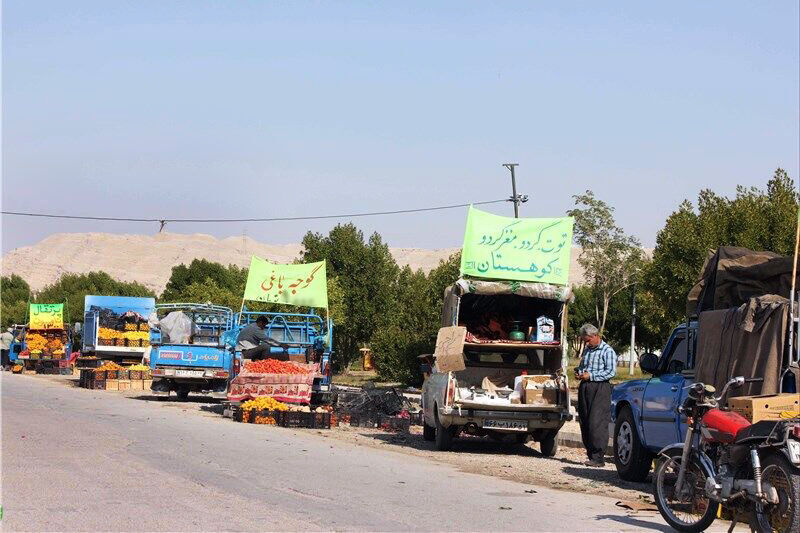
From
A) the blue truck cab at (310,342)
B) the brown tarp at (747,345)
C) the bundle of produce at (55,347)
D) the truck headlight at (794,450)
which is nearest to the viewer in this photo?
the truck headlight at (794,450)

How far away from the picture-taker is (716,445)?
953 centimetres

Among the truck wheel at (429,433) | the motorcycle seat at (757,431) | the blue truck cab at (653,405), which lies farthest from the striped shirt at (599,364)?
the motorcycle seat at (757,431)

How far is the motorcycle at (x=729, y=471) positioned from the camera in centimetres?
837

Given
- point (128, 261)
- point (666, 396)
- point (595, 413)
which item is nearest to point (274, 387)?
point (595, 413)

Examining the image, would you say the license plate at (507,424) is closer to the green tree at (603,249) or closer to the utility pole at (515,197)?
the utility pole at (515,197)

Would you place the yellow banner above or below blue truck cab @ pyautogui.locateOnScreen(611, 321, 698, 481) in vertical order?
above

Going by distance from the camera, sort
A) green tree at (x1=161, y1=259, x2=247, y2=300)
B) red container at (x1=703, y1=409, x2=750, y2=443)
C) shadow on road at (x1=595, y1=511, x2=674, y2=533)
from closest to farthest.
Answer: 1. red container at (x1=703, y1=409, x2=750, y2=443)
2. shadow on road at (x1=595, y1=511, x2=674, y2=533)
3. green tree at (x1=161, y1=259, x2=247, y2=300)

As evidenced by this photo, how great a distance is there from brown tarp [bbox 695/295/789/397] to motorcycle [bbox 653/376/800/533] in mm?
1757

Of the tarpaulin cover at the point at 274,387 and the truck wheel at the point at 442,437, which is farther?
the tarpaulin cover at the point at 274,387

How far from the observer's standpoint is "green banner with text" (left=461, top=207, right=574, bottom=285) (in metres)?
18.2

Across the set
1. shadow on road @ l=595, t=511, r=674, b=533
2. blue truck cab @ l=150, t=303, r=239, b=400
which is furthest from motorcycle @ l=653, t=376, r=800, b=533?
blue truck cab @ l=150, t=303, r=239, b=400

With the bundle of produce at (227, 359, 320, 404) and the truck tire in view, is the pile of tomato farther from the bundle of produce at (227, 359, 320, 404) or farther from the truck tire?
the truck tire

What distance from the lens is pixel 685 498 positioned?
9508 millimetres

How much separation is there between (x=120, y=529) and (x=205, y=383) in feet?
67.7
